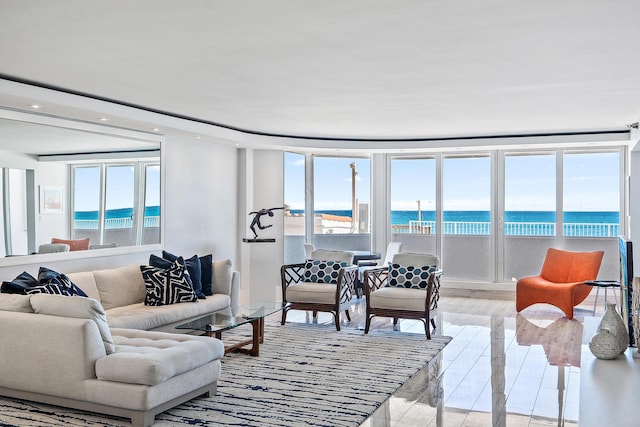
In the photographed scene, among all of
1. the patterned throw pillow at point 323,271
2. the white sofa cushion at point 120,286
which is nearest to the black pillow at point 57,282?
the white sofa cushion at point 120,286

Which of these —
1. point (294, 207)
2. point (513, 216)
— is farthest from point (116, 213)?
point (513, 216)

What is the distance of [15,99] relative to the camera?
17.6 feet

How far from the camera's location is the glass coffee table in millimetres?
5395

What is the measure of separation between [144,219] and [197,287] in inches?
49.1

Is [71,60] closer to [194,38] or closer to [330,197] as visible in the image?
[194,38]

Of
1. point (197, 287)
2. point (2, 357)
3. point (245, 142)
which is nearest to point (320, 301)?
point (197, 287)

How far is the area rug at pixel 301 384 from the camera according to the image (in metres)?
4.13

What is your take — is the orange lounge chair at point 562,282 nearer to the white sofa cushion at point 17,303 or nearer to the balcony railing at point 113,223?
the balcony railing at point 113,223

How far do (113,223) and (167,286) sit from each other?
3.72 feet

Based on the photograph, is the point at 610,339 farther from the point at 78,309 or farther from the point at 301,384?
the point at 78,309

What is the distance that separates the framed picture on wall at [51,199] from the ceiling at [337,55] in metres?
0.92

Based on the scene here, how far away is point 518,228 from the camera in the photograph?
32.6 feet

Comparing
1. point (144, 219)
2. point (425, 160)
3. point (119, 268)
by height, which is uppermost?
point (425, 160)

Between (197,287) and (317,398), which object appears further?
(197,287)
